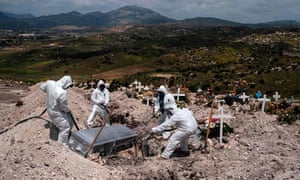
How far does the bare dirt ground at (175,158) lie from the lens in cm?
943

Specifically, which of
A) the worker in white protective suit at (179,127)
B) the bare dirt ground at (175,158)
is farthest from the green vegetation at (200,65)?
the worker in white protective suit at (179,127)

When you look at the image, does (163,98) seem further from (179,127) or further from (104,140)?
(104,140)

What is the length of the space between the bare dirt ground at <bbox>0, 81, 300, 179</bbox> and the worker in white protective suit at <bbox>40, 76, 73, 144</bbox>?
0.68 meters

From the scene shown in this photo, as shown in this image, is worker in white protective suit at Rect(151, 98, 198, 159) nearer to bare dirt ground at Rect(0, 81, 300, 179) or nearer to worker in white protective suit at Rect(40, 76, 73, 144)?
bare dirt ground at Rect(0, 81, 300, 179)

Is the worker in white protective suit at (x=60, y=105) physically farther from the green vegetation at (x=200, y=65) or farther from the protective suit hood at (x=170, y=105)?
the green vegetation at (x=200, y=65)

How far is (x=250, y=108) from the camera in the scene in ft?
59.1

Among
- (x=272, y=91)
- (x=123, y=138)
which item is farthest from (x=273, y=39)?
(x=123, y=138)

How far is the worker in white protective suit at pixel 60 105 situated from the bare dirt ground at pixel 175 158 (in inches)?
26.9

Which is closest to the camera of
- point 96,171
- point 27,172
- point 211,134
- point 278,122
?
point 27,172

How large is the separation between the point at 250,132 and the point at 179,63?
52701 mm

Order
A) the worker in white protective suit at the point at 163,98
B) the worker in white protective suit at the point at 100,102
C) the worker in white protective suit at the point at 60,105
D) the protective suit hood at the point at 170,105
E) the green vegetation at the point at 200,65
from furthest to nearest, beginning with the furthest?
the green vegetation at the point at 200,65 → the worker in white protective suit at the point at 100,102 → the worker in white protective suit at the point at 163,98 → the protective suit hood at the point at 170,105 → the worker in white protective suit at the point at 60,105

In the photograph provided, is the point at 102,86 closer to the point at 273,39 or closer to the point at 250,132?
the point at 250,132

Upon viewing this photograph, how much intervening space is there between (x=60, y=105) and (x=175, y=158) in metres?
4.26

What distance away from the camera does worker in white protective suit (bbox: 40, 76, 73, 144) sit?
477 inches
